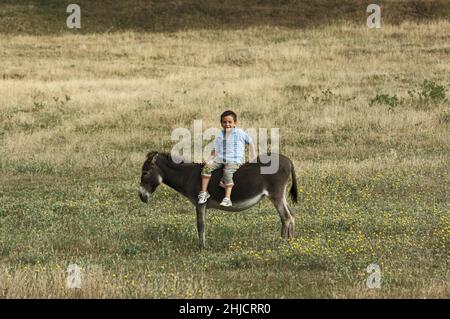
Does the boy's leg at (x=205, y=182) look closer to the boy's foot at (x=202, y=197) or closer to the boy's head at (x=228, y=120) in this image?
the boy's foot at (x=202, y=197)

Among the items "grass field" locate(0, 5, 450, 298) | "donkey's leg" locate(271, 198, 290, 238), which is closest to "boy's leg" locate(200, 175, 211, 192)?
"grass field" locate(0, 5, 450, 298)

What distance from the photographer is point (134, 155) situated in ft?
70.0

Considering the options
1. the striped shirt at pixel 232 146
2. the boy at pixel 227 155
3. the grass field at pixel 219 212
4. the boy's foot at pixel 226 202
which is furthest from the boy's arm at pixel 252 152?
the grass field at pixel 219 212

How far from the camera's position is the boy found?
12.2m

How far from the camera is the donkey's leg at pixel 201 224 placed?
40.5ft

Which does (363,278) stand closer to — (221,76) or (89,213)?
(89,213)

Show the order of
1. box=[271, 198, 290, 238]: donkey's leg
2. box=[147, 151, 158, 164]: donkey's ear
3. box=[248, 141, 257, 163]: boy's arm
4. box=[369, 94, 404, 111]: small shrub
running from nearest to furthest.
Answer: box=[248, 141, 257, 163]: boy's arm → box=[271, 198, 290, 238]: donkey's leg → box=[147, 151, 158, 164]: donkey's ear → box=[369, 94, 404, 111]: small shrub

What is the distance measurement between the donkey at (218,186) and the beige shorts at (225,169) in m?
0.08

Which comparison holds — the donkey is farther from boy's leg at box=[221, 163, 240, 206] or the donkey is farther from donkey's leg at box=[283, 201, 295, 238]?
boy's leg at box=[221, 163, 240, 206]

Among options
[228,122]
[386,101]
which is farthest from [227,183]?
[386,101]

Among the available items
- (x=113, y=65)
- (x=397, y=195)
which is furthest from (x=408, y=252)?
(x=113, y=65)

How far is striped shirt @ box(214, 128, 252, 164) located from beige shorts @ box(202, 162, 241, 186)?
67 millimetres

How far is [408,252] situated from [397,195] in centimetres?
460

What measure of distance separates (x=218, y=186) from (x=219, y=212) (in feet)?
9.62
